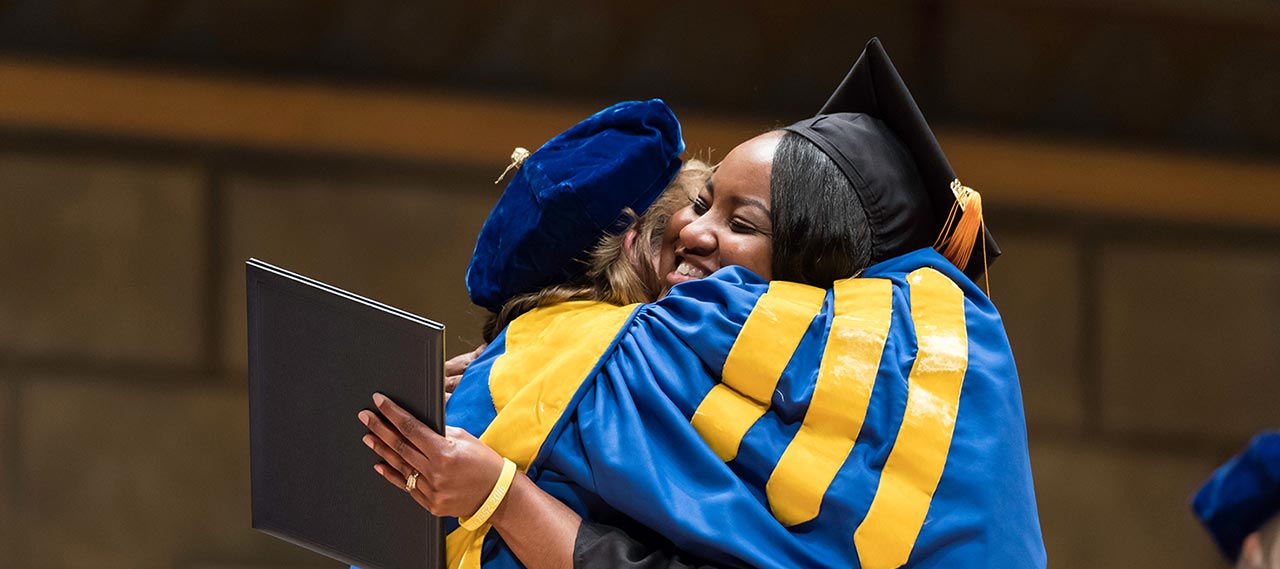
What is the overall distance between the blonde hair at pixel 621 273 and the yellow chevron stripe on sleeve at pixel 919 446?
1.12ft

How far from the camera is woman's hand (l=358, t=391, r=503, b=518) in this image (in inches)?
49.5

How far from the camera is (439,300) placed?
323 cm

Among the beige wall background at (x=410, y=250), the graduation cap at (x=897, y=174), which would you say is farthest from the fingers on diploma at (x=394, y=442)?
the beige wall background at (x=410, y=250)

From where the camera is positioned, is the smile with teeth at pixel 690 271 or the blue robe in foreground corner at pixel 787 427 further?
the smile with teeth at pixel 690 271

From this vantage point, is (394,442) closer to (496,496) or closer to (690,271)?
(496,496)

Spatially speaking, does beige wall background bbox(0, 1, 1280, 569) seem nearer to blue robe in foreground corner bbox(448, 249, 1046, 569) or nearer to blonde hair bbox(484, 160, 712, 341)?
blonde hair bbox(484, 160, 712, 341)

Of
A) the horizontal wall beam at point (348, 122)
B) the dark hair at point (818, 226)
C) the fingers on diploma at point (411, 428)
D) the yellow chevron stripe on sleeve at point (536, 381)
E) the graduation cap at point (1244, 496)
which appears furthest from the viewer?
the horizontal wall beam at point (348, 122)

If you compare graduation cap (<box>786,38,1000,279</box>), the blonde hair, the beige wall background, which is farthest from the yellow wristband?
the beige wall background

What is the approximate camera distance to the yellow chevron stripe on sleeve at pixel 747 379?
1.35 metres

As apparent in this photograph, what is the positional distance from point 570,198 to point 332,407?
0.38 meters

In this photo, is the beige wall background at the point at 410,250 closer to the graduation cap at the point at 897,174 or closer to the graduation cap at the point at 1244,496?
the graduation cap at the point at 1244,496

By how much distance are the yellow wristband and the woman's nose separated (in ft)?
1.16

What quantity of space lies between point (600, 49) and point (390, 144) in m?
0.51

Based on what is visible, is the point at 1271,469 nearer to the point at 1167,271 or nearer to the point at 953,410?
the point at 953,410
